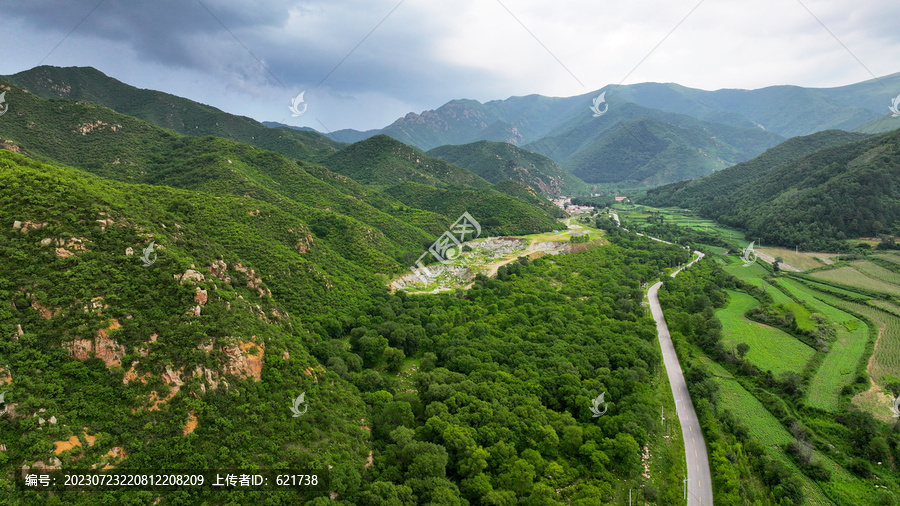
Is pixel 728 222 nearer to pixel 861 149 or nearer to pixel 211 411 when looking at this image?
pixel 861 149

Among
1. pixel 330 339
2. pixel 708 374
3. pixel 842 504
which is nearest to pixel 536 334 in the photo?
pixel 708 374

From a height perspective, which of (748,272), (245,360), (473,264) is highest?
(473,264)

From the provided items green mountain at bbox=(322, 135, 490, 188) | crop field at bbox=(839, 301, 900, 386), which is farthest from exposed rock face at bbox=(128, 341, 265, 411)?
green mountain at bbox=(322, 135, 490, 188)

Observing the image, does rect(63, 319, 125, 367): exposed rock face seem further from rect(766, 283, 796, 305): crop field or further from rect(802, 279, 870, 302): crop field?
rect(802, 279, 870, 302): crop field

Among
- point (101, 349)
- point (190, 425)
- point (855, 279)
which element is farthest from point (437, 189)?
point (190, 425)

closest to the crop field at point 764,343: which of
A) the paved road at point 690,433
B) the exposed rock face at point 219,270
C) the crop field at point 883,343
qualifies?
the crop field at point 883,343

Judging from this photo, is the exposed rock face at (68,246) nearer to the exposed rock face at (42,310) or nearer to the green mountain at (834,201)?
the exposed rock face at (42,310)

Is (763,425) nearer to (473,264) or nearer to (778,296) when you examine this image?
(778,296)
